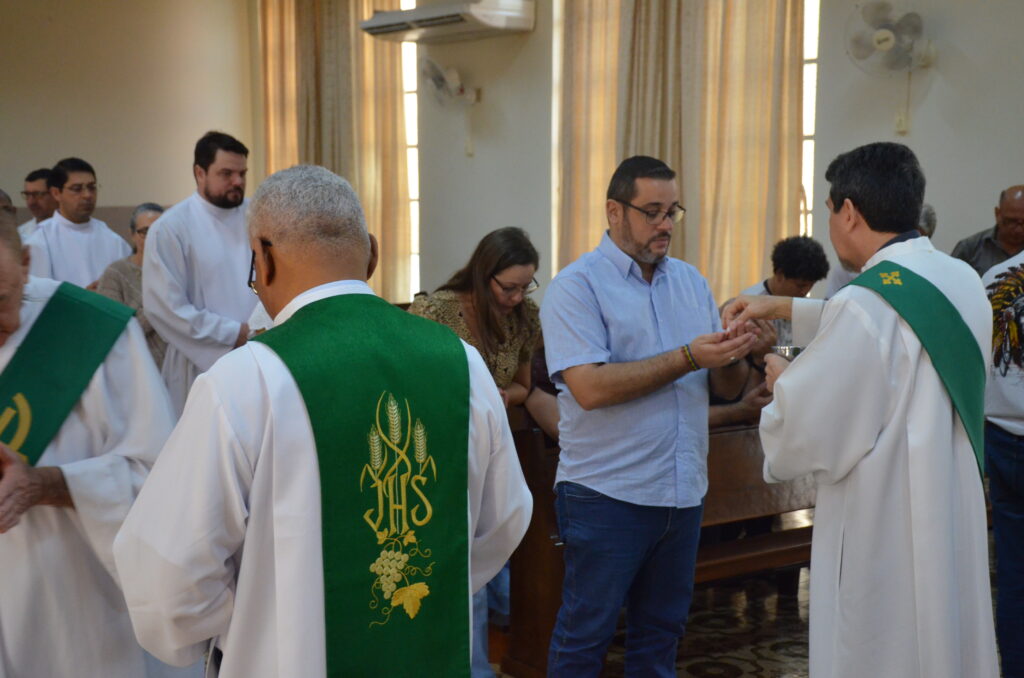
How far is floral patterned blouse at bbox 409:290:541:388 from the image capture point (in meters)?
3.61

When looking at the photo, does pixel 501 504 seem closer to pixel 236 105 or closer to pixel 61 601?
pixel 61 601

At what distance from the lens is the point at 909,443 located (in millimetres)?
2541

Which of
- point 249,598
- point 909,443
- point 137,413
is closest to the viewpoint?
point 249,598

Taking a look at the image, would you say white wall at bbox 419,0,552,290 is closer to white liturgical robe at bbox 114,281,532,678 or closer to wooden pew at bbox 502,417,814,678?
wooden pew at bbox 502,417,814,678

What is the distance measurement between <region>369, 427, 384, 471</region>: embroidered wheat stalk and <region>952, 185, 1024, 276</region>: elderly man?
4107 millimetres

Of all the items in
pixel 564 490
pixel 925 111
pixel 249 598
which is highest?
pixel 925 111

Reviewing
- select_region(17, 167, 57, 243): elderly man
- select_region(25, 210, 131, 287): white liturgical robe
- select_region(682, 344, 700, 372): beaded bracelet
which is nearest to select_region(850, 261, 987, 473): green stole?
select_region(682, 344, 700, 372): beaded bracelet

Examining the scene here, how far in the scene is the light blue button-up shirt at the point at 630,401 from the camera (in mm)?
2898

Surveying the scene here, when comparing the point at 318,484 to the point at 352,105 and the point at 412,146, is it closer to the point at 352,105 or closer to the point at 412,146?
the point at 412,146

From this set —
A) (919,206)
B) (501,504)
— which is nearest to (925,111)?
(919,206)

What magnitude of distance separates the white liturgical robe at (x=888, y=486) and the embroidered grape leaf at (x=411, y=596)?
1092 mm

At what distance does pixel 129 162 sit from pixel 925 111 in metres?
7.70

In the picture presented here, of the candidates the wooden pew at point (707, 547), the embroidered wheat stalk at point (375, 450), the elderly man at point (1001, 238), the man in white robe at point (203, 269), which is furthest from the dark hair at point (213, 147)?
the elderly man at point (1001, 238)

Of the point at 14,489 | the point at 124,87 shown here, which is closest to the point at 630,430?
the point at 14,489
